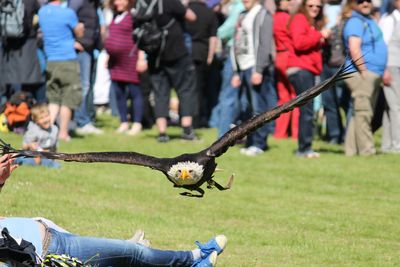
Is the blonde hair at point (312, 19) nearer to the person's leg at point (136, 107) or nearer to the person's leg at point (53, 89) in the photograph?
the person's leg at point (136, 107)

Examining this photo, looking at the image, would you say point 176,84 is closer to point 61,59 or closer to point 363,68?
point 61,59

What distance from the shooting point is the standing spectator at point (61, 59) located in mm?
13297

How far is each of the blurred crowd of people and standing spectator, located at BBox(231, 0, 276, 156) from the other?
0.6 inches

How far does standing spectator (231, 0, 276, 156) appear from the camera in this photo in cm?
1277

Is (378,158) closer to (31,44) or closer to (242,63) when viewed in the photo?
(242,63)

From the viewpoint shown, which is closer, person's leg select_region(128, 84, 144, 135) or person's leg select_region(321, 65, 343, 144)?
person's leg select_region(321, 65, 343, 144)

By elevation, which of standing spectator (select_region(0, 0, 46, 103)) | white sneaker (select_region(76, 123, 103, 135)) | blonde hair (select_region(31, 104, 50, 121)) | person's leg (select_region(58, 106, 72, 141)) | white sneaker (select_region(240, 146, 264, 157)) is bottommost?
white sneaker (select_region(76, 123, 103, 135))

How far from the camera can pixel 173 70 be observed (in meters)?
13.6

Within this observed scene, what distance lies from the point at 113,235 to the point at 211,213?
1.38 metres

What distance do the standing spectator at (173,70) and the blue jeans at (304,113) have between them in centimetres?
157

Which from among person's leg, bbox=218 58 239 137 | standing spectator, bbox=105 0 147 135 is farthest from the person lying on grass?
standing spectator, bbox=105 0 147 135

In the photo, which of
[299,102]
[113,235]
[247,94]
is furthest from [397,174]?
[299,102]

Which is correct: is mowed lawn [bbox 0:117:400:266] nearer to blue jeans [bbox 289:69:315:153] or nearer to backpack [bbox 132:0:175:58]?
blue jeans [bbox 289:69:315:153]

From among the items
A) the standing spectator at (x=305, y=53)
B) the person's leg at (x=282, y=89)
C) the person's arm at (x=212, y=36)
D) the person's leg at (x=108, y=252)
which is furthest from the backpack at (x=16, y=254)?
the person's arm at (x=212, y=36)
